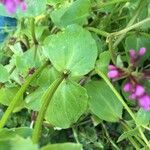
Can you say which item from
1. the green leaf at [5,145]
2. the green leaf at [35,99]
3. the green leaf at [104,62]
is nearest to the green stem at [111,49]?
the green leaf at [104,62]

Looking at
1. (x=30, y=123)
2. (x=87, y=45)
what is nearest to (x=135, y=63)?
(x=87, y=45)

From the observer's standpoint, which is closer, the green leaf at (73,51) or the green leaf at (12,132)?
the green leaf at (12,132)

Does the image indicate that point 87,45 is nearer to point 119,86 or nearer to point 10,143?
point 119,86

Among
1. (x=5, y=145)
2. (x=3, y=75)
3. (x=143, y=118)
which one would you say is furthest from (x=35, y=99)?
(x=5, y=145)

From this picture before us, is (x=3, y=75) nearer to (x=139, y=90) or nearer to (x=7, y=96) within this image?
(x=7, y=96)

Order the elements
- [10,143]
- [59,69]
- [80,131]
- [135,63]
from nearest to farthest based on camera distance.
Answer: [10,143], [135,63], [59,69], [80,131]

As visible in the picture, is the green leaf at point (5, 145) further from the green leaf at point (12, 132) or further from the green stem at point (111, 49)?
the green stem at point (111, 49)
